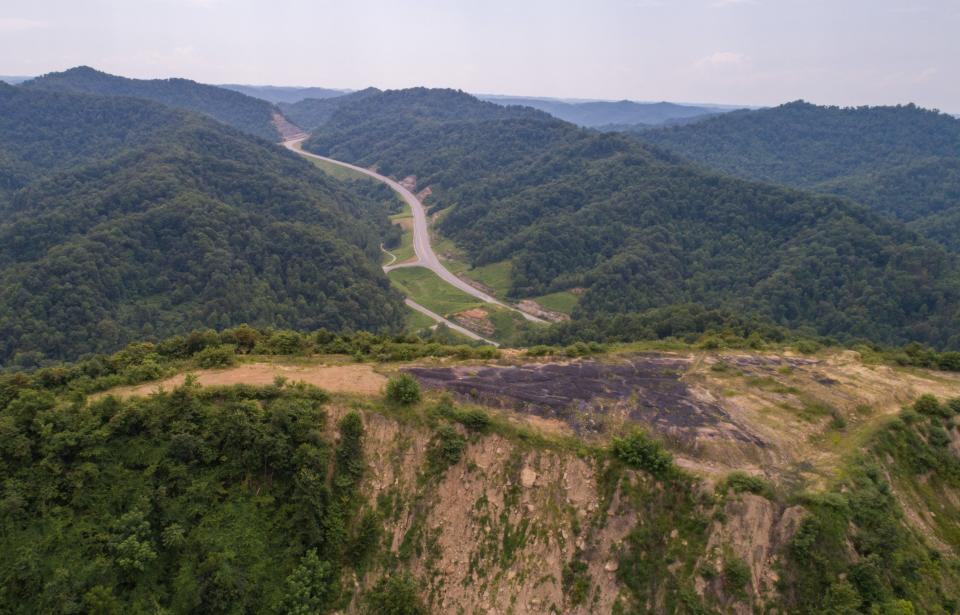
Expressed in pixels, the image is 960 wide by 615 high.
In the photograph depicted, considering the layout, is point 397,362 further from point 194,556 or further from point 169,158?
point 169,158

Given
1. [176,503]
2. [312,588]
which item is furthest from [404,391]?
[176,503]

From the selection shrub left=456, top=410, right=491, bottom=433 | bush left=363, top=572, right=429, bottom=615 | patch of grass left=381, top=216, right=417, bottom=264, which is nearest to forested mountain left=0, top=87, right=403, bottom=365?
patch of grass left=381, top=216, right=417, bottom=264

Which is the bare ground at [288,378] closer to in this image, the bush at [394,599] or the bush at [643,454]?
the bush at [394,599]

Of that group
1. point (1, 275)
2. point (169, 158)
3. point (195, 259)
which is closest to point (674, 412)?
point (195, 259)

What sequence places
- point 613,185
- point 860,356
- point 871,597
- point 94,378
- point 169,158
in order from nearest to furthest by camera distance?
1. point 871,597
2. point 94,378
3. point 860,356
4. point 169,158
5. point 613,185

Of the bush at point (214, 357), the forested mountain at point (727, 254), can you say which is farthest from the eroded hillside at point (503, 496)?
the forested mountain at point (727, 254)

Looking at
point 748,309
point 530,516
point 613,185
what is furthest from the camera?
point 613,185
